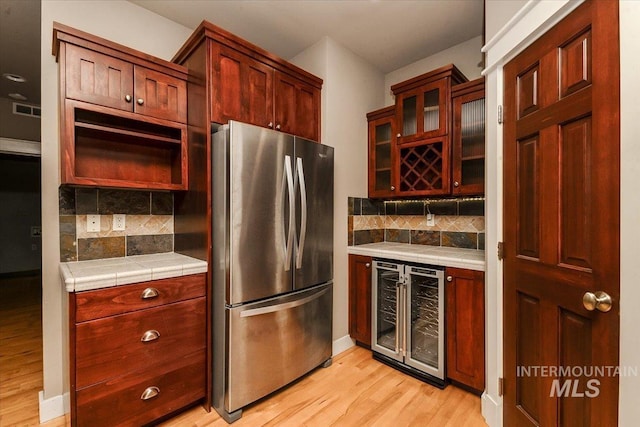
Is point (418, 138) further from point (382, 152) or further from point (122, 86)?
point (122, 86)

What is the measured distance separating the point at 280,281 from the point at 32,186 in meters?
7.36

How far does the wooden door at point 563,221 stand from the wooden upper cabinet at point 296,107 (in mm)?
1471

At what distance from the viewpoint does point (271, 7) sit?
A: 2.27 m

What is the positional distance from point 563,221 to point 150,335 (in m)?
2.22

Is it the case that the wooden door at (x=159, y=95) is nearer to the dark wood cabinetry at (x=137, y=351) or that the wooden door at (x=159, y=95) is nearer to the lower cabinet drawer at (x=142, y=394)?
the dark wood cabinetry at (x=137, y=351)

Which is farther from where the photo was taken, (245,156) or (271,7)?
(271,7)

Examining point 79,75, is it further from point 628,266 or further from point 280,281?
point 628,266

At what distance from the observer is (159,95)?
2.02 metres

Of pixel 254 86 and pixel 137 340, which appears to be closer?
pixel 137 340

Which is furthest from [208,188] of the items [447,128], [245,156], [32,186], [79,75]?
[32,186]

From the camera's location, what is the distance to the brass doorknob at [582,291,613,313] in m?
1.07

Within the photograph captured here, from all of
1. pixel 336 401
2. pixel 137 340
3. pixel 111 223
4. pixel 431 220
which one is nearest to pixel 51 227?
pixel 111 223

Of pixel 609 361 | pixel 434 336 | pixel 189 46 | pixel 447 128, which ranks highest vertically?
pixel 189 46

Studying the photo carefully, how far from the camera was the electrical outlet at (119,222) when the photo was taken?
2.10 m
